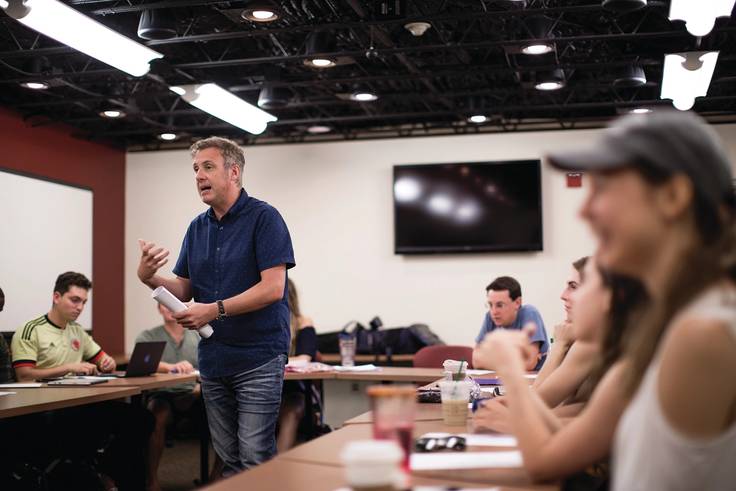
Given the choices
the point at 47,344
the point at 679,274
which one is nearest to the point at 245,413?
the point at 679,274

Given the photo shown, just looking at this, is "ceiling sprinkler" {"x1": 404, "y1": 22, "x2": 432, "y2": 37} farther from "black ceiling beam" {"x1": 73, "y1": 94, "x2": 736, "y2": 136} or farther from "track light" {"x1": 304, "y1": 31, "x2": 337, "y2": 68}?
"black ceiling beam" {"x1": 73, "y1": 94, "x2": 736, "y2": 136}

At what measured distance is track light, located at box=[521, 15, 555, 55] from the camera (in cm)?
638

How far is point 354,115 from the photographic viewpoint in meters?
9.34

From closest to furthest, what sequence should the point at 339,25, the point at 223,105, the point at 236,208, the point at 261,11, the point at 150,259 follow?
1. the point at 150,259
2. the point at 236,208
3. the point at 261,11
4. the point at 339,25
5. the point at 223,105

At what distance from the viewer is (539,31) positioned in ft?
21.0

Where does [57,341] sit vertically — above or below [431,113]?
below

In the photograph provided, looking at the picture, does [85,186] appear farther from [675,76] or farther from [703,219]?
[703,219]

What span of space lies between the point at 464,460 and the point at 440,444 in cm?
16

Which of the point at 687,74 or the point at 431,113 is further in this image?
the point at 431,113

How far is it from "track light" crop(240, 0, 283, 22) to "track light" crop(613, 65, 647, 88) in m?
Answer: 3.18

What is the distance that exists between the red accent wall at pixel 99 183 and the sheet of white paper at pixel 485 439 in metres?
7.19

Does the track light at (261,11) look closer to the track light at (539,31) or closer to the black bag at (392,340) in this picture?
the track light at (539,31)

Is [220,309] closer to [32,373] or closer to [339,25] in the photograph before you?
[32,373]

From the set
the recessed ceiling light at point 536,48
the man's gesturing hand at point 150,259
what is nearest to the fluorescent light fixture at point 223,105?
the recessed ceiling light at point 536,48
